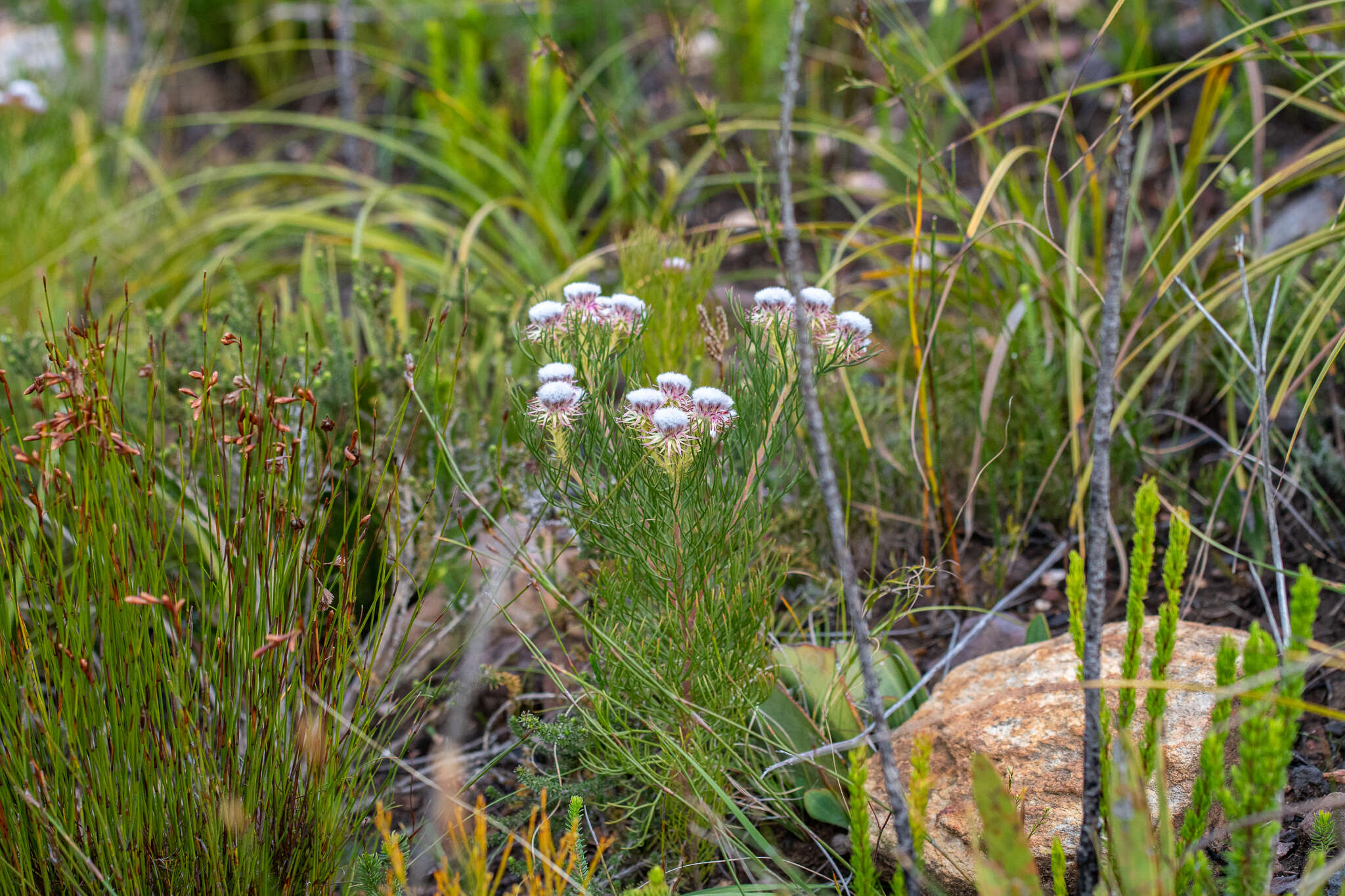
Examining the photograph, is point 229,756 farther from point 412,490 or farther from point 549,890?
point 412,490

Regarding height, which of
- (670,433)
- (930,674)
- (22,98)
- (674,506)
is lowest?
(930,674)

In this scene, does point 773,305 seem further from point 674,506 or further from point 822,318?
point 674,506

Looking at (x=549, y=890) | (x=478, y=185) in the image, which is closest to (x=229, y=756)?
(x=549, y=890)

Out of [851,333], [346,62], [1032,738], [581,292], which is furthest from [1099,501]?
[346,62]

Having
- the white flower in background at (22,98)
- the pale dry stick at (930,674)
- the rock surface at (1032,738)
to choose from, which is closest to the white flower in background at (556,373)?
the pale dry stick at (930,674)

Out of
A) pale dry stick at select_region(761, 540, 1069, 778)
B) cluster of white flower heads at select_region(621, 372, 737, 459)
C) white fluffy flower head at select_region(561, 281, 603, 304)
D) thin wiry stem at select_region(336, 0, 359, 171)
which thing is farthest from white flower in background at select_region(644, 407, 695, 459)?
thin wiry stem at select_region(336, 0, 359, 171)

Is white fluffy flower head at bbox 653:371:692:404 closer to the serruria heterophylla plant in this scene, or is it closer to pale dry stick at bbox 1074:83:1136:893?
the serruria heterophylla plant

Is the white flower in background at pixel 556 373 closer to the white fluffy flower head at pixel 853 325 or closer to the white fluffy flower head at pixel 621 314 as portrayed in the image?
the white fluffy flower head at pixel 621 314
